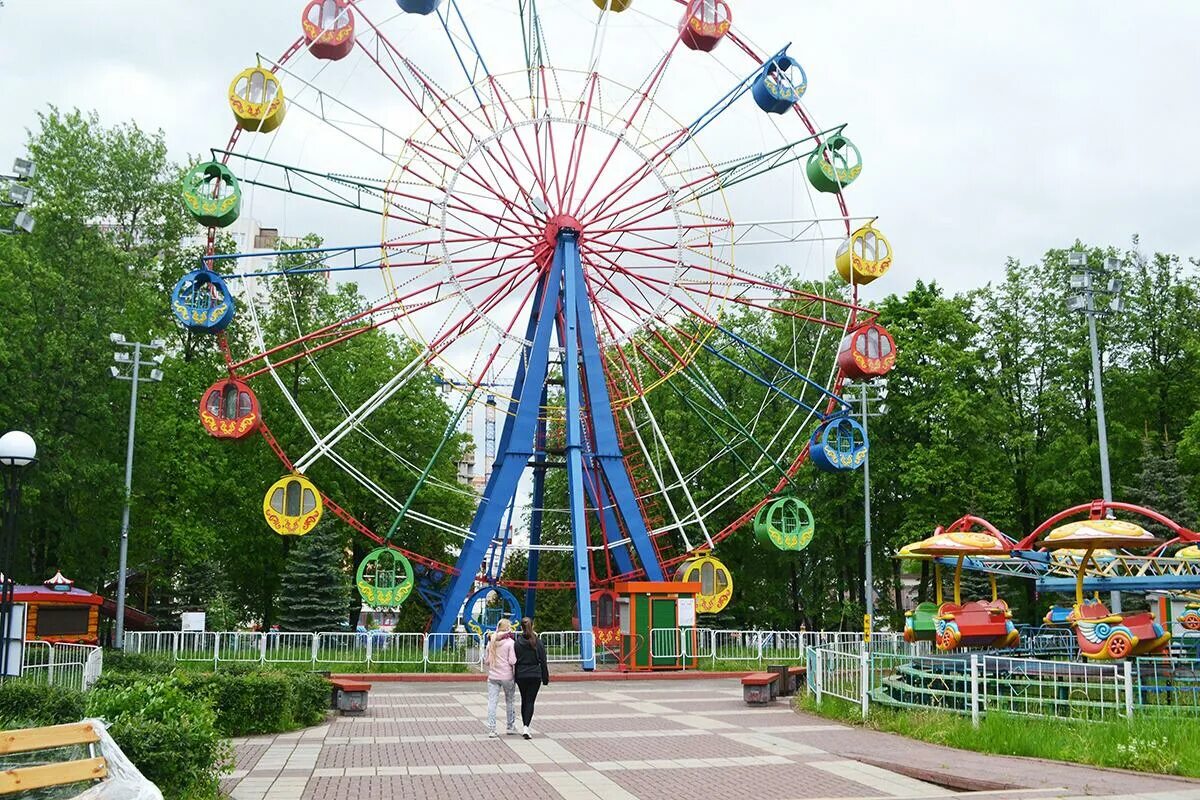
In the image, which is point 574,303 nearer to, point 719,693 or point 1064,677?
point 719,693

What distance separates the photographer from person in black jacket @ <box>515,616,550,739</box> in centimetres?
1488

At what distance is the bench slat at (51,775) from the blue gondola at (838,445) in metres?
22.0

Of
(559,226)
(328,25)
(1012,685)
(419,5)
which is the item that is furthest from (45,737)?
(559,226)

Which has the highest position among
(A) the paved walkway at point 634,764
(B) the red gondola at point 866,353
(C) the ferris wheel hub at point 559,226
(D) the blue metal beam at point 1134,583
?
(C) the ferris wheel hub at point 559,226

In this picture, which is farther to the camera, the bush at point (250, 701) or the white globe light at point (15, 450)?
the bush at point (250, 701)

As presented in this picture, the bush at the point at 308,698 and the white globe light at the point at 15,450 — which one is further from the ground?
the white globe light at the point at 15,450

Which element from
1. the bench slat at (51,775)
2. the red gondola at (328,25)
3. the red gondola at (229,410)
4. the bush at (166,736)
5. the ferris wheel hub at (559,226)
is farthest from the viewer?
the ferris wheel hub at (559,226)

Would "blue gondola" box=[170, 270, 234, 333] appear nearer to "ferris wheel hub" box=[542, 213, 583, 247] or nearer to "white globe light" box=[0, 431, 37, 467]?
"ferris wheel hub" box=[542, 213, 583, 247]

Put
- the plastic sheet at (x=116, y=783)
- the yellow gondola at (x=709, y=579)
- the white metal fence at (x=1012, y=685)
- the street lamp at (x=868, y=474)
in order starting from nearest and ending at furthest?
the plastic sheet at (x=116, y=783)
the white metal fence at (x=1012, y=685)
the yellow gondola at (x=709, y=579)
the street lamp at (x=868, y=474)

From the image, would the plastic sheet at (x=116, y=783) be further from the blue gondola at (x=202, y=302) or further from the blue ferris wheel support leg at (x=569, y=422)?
the blue ferris wheel support leg at (x=569, y=422)

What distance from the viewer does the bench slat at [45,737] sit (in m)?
7.23

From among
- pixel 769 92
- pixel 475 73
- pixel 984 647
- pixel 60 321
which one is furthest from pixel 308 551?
pixel 984 647

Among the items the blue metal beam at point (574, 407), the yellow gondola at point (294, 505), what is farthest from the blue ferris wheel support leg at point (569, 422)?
the yellow gondola at point (294, 505)

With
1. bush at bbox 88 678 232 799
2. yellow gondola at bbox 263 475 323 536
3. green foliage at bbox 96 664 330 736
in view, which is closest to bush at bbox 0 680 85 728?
green foliage at bbox 96 664 330 736
